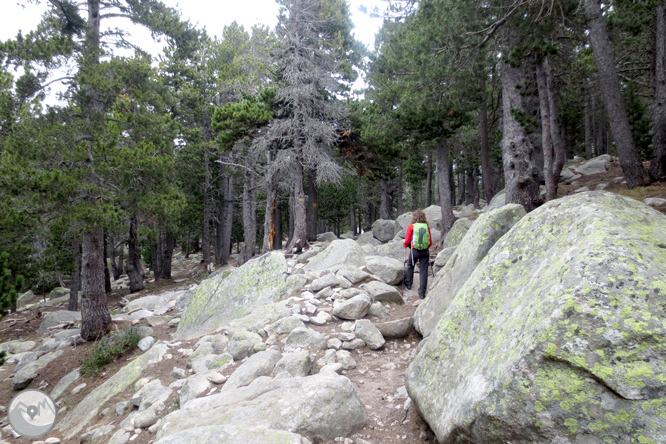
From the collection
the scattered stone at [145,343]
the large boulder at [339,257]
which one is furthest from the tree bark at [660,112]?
the scattered stone at [145,343]

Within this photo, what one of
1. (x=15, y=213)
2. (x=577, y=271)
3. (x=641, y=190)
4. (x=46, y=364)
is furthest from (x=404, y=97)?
(x=46, y=364)

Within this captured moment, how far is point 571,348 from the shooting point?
7.09 ft

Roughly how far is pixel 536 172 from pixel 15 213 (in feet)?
44.4

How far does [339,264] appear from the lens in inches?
393

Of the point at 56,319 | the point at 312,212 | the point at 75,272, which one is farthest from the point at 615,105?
the point at 75,272

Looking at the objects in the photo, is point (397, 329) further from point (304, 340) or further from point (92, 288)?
point (92, 288)

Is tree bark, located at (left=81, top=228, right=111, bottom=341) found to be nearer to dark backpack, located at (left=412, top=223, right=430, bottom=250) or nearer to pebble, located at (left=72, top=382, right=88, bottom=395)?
pebble, located at (left=72, top=382, right=88, bottom=395)

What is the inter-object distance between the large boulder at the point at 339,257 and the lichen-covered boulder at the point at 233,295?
1.16m

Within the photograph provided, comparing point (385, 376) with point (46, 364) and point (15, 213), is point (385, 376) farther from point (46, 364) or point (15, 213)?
point (46, 364)

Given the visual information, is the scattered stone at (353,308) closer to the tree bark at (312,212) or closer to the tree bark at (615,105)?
the tree bark at (615,105)

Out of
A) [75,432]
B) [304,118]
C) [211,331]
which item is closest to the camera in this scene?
[75,432]

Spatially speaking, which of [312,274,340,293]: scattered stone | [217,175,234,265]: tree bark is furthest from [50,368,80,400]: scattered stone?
[217,175,234,265]: tree bark

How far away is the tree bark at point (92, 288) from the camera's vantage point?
10453 mm

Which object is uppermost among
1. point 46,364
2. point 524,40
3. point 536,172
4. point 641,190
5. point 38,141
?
point 524,40
